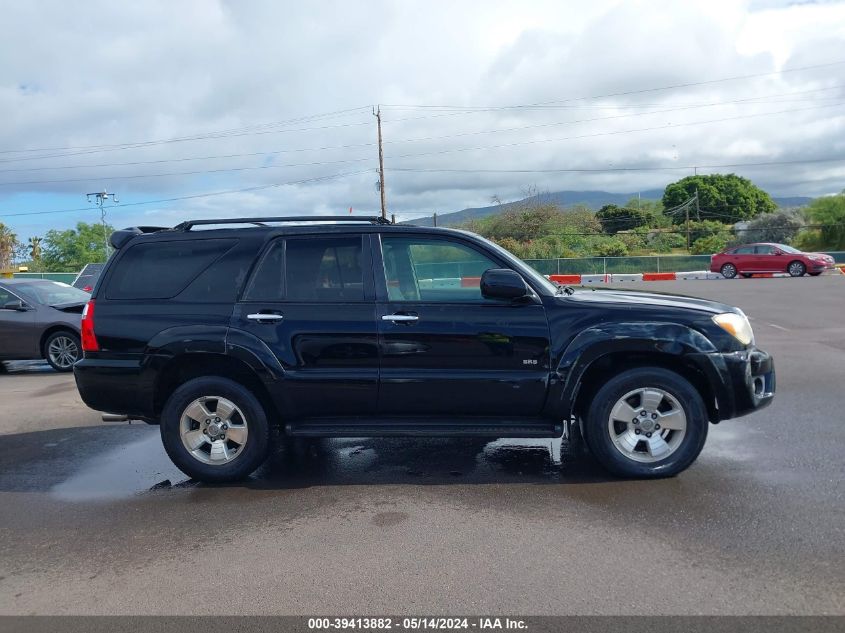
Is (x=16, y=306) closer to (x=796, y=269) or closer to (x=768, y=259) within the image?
(x=768, y=259)

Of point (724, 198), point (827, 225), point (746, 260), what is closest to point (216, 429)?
point (746, 260)

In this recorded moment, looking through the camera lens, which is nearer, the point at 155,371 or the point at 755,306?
the point at 155,371

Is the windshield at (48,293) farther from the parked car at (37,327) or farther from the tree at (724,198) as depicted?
the tree at (724,198)

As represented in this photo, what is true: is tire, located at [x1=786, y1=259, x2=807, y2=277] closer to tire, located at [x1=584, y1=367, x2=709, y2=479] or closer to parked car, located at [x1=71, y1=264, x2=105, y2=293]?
parked car, located at [x1=71, y1=264, x2=105, y2=293]

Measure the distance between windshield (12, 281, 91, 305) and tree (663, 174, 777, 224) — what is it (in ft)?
266

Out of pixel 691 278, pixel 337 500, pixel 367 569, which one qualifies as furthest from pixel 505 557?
pixel 691 278

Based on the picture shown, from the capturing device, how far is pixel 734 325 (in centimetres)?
513

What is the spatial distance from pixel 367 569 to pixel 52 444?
4.26m

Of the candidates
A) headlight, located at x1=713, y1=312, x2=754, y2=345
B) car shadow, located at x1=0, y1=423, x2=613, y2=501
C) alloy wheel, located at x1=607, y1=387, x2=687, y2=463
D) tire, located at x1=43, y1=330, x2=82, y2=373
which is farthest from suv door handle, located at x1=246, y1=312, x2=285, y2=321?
tire, located at x1=43, y1=330, x2=82, y2=373

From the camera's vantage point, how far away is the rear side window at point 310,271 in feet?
17.4

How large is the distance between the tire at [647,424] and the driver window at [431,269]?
3.97ft

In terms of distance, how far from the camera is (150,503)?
5.02m

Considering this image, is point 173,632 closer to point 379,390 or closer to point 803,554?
point 379,390

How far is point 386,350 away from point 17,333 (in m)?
8.28
